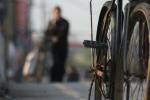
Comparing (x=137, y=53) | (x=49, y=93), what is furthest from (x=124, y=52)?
(x=49, y=93)

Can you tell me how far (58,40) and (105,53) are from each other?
520 inches

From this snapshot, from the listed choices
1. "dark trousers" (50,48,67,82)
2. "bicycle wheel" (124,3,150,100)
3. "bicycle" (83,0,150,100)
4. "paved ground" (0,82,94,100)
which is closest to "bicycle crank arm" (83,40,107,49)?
"bicycle" (83,0,150,100)

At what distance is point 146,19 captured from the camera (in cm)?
665

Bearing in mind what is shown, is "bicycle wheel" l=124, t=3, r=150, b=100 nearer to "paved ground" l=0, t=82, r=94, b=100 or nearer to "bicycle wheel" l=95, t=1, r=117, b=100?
"bicycle wheel" l=95, t=1, r=117, b=100

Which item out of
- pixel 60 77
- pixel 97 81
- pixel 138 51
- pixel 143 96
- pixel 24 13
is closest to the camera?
pixel 143 96

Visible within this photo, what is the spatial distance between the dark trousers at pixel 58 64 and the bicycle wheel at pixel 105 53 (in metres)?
13.2

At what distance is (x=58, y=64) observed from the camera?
69.4ft

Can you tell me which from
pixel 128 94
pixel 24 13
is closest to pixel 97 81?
pixel 128 94

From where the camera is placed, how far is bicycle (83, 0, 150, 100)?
6.98 meters

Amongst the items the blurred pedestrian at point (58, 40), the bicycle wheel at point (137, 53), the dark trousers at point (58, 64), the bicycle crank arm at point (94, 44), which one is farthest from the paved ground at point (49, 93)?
the bicycle wheel at point (137, 53)

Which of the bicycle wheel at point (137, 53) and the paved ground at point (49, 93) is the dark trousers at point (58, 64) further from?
the bicycle wheel at point (137, 53)

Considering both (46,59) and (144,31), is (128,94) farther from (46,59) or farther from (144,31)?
(46,59)

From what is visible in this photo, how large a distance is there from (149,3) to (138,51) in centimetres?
58

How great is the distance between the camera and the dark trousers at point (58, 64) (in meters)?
21.1
